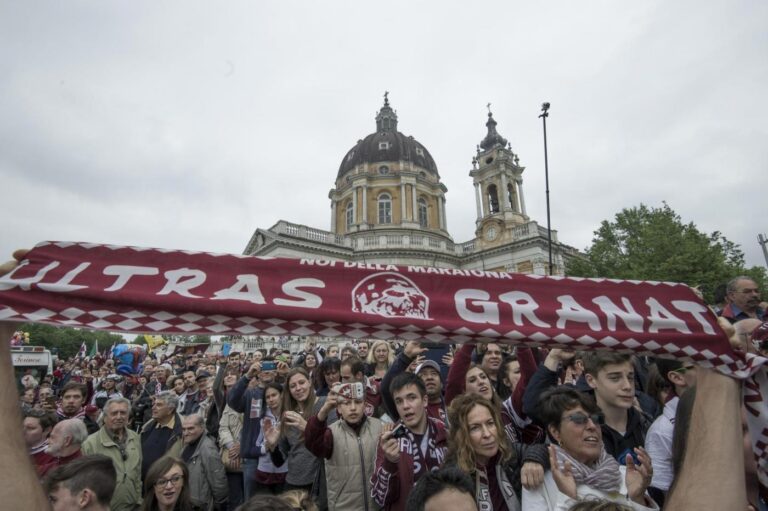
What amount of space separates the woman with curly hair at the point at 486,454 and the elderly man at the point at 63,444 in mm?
3767

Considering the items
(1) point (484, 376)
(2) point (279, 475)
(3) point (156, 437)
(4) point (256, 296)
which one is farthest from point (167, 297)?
(3) point (156, 437)

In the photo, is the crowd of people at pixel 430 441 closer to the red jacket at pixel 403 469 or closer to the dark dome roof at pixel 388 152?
the red jacket at pixel 403 469

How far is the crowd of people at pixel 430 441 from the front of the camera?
2.18m

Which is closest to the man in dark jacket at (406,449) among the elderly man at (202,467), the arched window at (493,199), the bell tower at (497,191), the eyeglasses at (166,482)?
the eyeglasses at (166,482)

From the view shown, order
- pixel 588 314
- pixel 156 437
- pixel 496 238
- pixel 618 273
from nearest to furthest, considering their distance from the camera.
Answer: pixel 588 314 < pixel 156 437 < pixel 618 273 < pixel 496 238

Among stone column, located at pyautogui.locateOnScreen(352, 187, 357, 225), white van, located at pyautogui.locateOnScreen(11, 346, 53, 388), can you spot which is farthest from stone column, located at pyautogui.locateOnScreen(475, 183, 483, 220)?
white van, located at pyautogui.locateOnScreen(11, 346, 53, 388)

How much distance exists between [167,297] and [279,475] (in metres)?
3.50

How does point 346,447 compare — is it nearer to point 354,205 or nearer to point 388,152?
point 354,205

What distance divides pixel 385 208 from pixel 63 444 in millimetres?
42488

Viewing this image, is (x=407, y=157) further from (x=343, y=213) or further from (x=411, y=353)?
(x=411, y=353)

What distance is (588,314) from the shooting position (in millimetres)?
2414

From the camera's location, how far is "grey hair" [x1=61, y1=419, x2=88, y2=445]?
4.03 m

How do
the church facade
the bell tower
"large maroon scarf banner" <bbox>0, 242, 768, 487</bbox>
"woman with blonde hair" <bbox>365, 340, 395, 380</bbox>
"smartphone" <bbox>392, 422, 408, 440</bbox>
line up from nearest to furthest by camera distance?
"large maroon scarf banner" <bbox>0, 242, 768, 487</bbox> < "smartphone" <bbox>392, 422, 408, 440</bbox> < "woman with blonde hair" <bbox>365, 340, 395, 380</bbox> < the church facade < the bell tower

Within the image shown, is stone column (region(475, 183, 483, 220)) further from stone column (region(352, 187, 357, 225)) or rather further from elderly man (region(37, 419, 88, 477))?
elderly man (region(37, 419, 88, 477))
